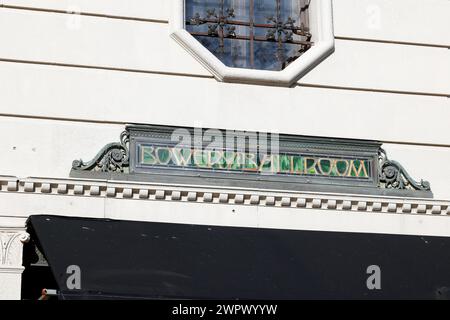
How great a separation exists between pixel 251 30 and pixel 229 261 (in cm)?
311

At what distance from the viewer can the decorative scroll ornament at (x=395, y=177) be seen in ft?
45.5

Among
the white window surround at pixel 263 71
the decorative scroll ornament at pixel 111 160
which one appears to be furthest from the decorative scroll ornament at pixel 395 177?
the decorative scroll ornament at pixel 111 160

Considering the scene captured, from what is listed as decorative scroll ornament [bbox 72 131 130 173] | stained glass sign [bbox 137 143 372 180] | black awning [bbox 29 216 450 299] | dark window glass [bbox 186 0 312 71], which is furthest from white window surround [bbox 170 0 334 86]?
black awning [bbox 29 216 450 299]

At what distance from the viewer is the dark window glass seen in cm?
1416

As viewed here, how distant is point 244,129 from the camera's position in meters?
13.6

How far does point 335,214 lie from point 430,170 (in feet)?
4.44

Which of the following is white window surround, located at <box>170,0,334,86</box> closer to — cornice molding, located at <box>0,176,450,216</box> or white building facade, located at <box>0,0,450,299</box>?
white building facade, located at <box>0,0,450,299</box>

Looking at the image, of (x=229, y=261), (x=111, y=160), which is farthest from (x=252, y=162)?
(x=111, y=160)

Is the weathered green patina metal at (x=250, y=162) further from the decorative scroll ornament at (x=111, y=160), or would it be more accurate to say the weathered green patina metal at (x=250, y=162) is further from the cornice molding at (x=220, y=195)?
the cornice molding at (x=220, y=195)

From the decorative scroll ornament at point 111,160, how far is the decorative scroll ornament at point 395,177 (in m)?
2.99

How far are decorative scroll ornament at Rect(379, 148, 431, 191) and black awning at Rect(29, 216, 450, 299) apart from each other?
2.15ft

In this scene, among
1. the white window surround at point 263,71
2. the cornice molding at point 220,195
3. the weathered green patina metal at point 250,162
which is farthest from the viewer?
the white window surround at point 263,71

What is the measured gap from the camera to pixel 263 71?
13.8 metres

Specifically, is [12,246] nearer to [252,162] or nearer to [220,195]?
[220,195]
